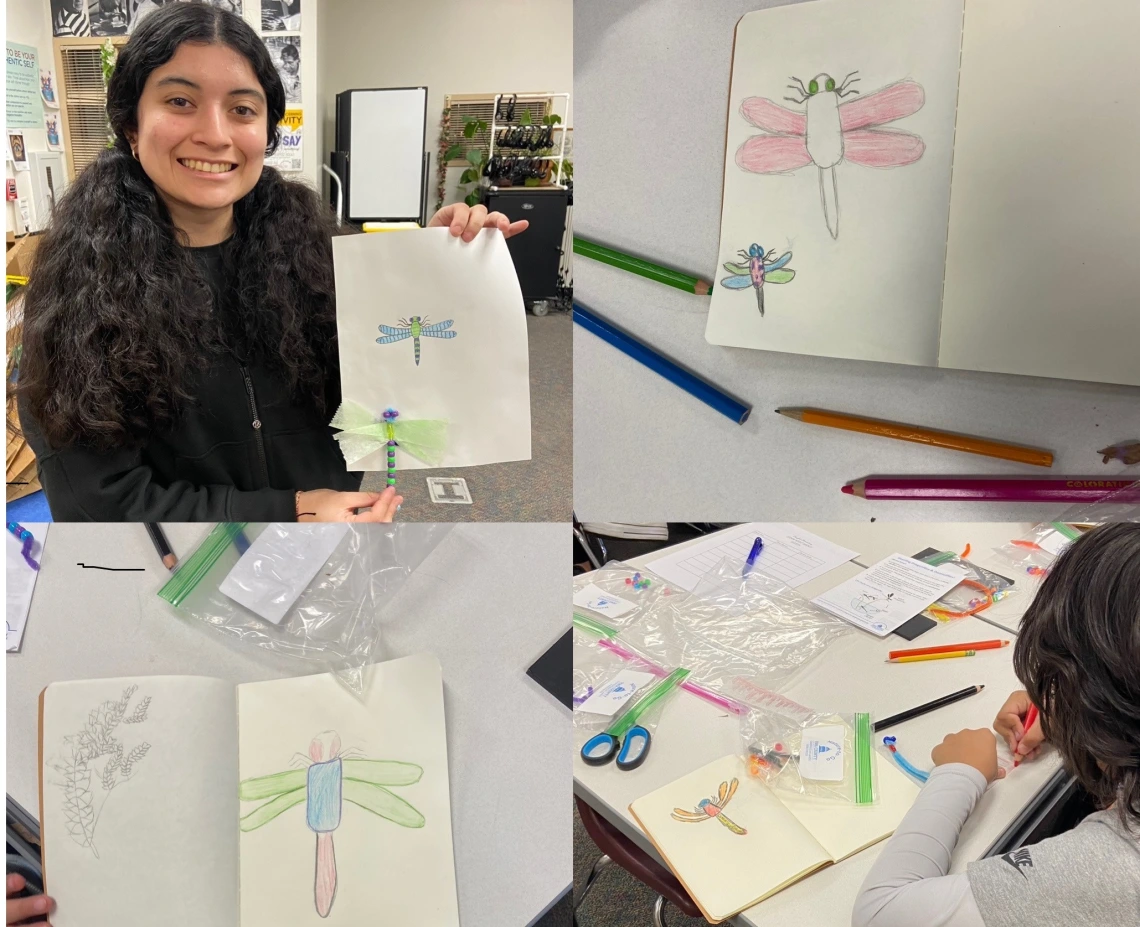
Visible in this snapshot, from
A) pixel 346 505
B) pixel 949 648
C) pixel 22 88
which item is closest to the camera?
pixel 22 88

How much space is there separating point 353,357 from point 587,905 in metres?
0.52

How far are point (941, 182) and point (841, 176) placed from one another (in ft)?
0.23

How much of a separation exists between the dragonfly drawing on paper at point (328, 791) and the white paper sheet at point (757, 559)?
441 mm

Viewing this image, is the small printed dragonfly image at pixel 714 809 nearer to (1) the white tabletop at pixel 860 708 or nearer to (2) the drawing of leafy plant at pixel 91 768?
(1) the white tabletop at pixel 860 708

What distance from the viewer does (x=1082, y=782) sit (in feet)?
2.14

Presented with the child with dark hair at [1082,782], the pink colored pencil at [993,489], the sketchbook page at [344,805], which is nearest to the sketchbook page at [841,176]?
the pink colored pencil at [993,489]

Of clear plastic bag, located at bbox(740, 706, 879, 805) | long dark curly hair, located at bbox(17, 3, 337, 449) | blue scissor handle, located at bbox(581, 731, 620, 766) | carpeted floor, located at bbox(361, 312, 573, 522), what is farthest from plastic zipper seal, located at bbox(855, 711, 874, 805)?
long dark curly hair, located at bbox(17, 3, 337, 449)

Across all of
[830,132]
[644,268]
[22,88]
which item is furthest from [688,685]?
[22,88]

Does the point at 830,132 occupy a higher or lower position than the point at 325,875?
higher

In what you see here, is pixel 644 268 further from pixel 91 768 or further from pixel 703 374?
pixel 91 768

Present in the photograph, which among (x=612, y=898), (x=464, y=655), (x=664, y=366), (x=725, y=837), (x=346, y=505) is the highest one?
(x=664, y=366)

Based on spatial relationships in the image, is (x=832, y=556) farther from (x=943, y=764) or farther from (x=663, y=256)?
(x=663, y=256)

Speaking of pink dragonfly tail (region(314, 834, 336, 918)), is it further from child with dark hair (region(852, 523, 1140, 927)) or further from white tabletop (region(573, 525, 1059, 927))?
child with dark hair (region(852, 523, 1140, 927))

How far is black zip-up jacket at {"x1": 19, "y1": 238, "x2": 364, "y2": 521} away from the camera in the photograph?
23.8 inches
